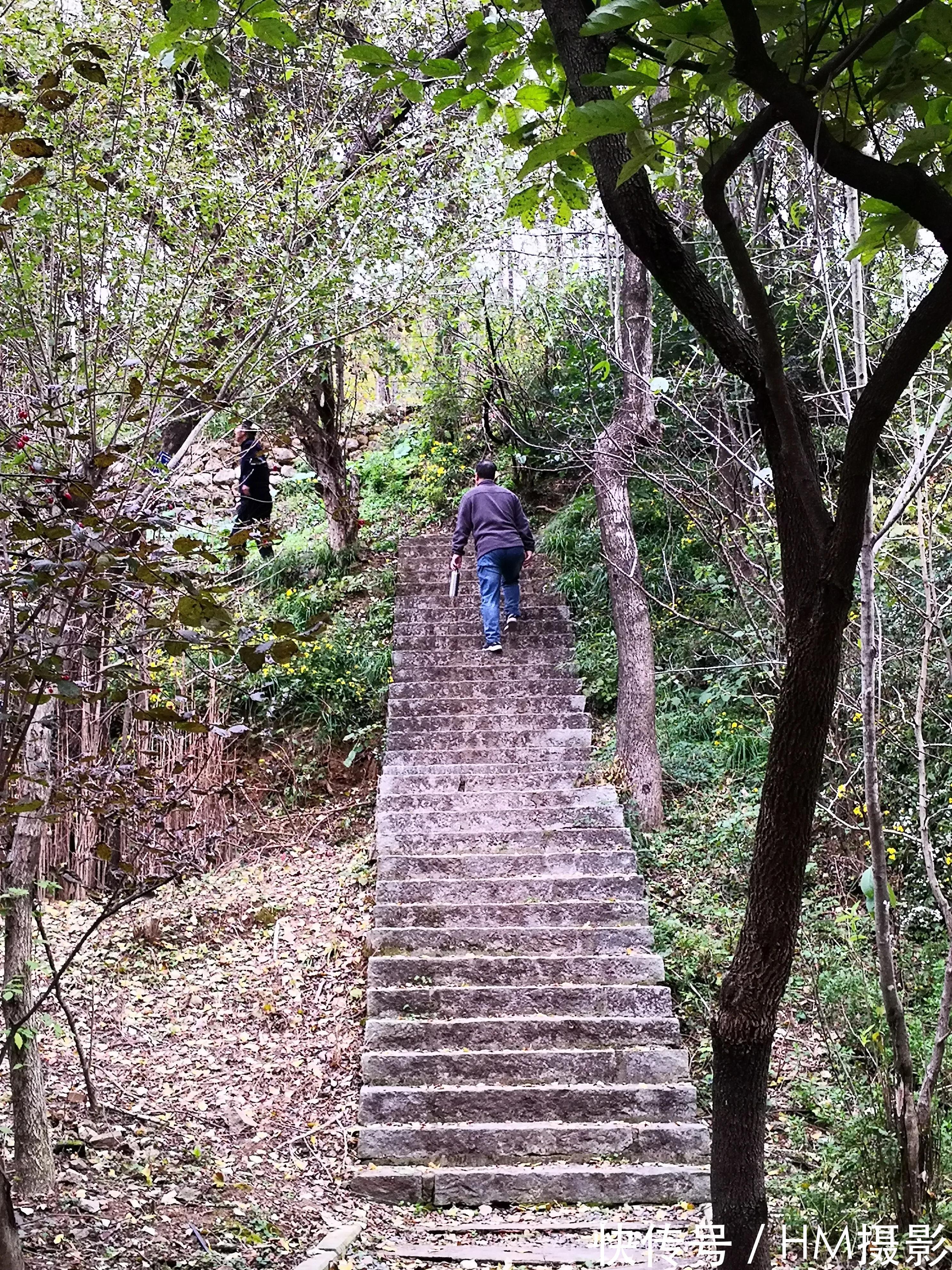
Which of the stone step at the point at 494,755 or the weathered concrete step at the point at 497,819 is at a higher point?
the stone step at the point at 494,755

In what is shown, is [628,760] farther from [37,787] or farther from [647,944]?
[37,787]

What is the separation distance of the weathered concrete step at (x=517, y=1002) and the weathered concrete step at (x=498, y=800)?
1682 mm

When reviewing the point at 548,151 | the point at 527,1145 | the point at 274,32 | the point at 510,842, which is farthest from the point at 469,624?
the point at 548,151

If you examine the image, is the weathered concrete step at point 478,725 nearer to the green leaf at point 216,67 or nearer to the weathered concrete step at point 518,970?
the weathered concrete step at point 518,970

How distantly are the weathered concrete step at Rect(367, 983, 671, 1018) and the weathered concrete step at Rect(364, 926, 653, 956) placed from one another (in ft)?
1.09

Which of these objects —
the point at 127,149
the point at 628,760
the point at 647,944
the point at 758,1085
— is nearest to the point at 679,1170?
the point at 647,944

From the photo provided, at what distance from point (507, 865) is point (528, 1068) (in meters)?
1.50

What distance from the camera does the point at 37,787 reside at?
390cm

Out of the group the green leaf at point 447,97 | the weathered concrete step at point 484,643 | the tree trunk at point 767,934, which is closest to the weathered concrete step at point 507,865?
the weathered concrete step at point 484,643

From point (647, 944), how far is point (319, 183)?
5044 mm

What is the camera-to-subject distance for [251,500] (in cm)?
604

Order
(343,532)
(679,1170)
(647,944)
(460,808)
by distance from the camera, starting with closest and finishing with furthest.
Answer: (679,1170), (647,944), (460,808), (343,532)

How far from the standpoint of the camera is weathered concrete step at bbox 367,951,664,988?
18.6 feet

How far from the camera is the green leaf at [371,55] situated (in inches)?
87.4
